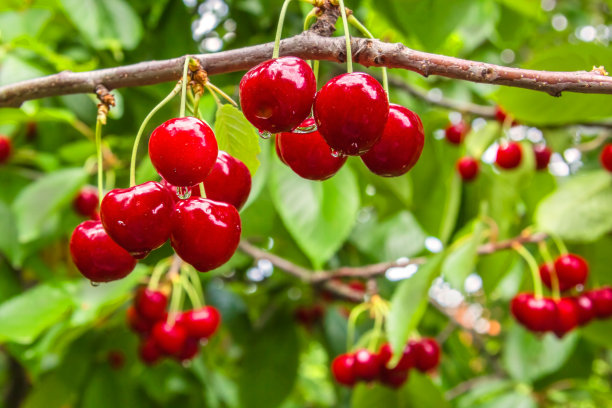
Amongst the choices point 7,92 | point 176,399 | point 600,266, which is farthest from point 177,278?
point 600,266

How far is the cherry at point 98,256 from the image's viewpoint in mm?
706

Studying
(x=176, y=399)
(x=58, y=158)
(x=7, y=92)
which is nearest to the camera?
(x=7, y=92)

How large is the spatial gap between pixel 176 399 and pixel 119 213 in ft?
6.95

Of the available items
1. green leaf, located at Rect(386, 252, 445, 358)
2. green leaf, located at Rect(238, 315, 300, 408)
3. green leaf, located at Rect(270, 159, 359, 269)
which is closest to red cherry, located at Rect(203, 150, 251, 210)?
green leaf, located at Rect(270, 159, 359, 269)

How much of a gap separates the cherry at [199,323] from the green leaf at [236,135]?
1169mm

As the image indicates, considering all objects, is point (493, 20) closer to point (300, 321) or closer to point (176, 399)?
point (300, 321)

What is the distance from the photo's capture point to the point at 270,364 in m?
2.36

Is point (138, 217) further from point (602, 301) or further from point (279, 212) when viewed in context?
point (602, 301)

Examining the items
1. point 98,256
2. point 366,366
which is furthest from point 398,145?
point 366,366

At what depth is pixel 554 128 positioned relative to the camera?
6.45ft

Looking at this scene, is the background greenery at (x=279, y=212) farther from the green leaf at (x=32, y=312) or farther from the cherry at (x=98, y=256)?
the cherry at (x=98, y=256)

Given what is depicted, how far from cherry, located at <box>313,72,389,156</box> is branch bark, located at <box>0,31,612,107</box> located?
0.04 metres

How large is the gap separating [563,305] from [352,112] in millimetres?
1434

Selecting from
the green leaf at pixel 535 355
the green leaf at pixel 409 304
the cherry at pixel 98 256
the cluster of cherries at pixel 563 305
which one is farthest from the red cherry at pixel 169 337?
the green leaf at pixel 535 355
